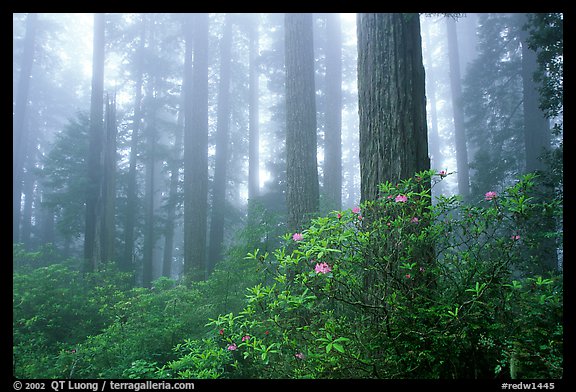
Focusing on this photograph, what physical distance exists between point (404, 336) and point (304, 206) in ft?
12.9

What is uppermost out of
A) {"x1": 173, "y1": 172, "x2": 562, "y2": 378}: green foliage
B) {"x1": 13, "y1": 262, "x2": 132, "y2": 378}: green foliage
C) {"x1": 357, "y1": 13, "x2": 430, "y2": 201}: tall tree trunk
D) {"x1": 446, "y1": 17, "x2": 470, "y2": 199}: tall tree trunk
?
{"x1": 446, "y1": 17, "x2": 470, "y2": 199}: tall tree trunk

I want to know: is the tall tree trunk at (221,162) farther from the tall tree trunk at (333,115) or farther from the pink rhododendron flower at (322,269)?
the pink rhododendron flower at (322,269)

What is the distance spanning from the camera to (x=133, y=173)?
60.7 feet

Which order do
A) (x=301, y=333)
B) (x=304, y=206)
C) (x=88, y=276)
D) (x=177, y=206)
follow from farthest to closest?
(x=177, y=206) → (x=88, y=276) → (x=304, y=206) → (x=301, y=333)

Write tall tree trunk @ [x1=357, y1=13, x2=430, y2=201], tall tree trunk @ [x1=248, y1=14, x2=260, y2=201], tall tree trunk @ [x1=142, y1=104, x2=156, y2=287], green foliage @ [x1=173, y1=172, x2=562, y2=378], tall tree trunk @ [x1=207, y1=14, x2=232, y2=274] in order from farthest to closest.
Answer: tall tree trunk @ [x1=248, y1=14, x2=260, y2=201] → tall tree trunk @ [x1=142, y1=104, x2=156, y2=287] → tall tree trunk @ [x1=207, y1=14, x2=232, y2=274] → tall tree trunk @ [x1=357, y1=13, x2=430, y2=201] → green foliage @ [x1=173, y1=172, x2=562, y2=378]

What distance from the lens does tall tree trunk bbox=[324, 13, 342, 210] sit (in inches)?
563

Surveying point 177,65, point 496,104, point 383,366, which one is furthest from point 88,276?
point 496,104

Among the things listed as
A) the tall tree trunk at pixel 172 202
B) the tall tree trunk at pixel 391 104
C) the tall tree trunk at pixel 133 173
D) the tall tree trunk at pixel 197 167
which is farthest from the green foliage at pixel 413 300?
the tall tree trunk at pixel 172 202

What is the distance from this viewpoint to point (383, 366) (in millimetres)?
2344

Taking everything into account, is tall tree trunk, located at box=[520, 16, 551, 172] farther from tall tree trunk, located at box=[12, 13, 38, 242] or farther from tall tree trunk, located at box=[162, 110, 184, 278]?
tall tree trunk, located at box=[12, 13, 38, 242]

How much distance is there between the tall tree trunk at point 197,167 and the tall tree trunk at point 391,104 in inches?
290

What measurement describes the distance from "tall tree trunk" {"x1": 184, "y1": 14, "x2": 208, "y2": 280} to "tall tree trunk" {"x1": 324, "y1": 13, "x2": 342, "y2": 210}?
4.81 meters

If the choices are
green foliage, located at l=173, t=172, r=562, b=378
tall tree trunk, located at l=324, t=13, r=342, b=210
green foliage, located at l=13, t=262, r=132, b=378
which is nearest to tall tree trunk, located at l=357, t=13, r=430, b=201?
green foliage, located at l=173, t=172, r=562, b=378
